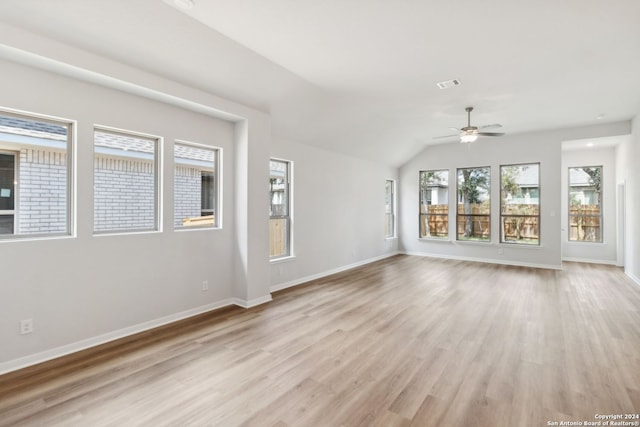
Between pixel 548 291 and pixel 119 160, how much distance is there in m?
6.63

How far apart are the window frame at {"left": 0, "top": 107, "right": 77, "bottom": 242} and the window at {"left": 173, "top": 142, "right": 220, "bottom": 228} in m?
1.04

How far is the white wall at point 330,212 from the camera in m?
5.73

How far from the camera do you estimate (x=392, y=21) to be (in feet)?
9.57

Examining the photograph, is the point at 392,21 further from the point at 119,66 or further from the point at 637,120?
the point at 637,120

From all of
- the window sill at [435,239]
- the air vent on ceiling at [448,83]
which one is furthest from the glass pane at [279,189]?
the window sill at [435,239]

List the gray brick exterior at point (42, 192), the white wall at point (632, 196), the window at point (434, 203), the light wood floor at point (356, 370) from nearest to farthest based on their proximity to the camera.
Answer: the light wood floor at point (356, 370) < the gray brick exterior at point (42, 192) < the white wall at point (632, 196) < the window at point (434, 203)

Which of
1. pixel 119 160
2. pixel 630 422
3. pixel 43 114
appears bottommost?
pixel 630 422

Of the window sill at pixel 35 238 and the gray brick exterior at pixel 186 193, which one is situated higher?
the gray brick exterior at pixel 186 193

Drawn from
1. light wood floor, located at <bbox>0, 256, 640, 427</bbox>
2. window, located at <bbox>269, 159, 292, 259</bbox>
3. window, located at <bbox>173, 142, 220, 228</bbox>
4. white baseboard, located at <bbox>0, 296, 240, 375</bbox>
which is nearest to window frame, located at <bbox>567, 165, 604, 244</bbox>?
light wood floor, located at <bbox>0, 256, 640, 427</bbox>

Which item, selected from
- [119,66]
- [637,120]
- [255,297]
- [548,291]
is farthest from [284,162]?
[637,120]

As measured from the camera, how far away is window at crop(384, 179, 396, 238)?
8930 mm

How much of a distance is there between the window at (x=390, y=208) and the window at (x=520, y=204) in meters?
2.76

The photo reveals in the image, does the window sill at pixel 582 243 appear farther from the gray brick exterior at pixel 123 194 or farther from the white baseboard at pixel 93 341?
the gray brick exterior at pixel 123 194

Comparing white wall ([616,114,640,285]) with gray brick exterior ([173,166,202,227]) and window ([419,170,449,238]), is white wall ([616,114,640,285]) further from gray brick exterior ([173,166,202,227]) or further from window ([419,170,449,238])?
gray brick exterior ([173,166,202,227])
